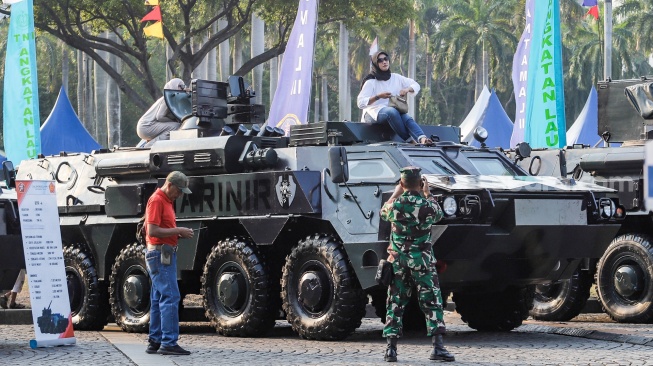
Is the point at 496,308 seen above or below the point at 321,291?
below

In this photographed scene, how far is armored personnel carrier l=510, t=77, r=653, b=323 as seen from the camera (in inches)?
609

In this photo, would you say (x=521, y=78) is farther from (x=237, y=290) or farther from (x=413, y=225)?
(x=413, y=225)

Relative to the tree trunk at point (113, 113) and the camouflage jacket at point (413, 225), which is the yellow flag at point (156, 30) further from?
the camouflage jacket at point (413, 225)

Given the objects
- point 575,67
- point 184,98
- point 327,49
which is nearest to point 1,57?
point 327,49

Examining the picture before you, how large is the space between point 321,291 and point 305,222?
2.75 ft

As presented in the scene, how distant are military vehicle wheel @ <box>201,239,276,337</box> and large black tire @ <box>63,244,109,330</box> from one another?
196 cm

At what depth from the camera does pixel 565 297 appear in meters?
16.3

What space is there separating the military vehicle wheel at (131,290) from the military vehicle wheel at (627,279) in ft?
16.9

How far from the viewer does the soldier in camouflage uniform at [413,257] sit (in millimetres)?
11414

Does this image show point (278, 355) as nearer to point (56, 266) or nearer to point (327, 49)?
point (56, 266)

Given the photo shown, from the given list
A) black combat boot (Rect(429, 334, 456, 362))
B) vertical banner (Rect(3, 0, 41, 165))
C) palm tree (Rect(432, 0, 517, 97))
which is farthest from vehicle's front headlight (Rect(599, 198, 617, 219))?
palm tree (Rect(432, 0, 517, 97))

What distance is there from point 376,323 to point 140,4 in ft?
60.2

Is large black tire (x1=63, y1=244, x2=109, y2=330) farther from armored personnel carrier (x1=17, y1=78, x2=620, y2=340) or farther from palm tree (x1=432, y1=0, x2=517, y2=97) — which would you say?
palm tree (x1=432, y1=0, x2=517, y2=97)

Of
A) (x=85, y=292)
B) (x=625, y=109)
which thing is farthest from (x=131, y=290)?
(x=625, y=109)
